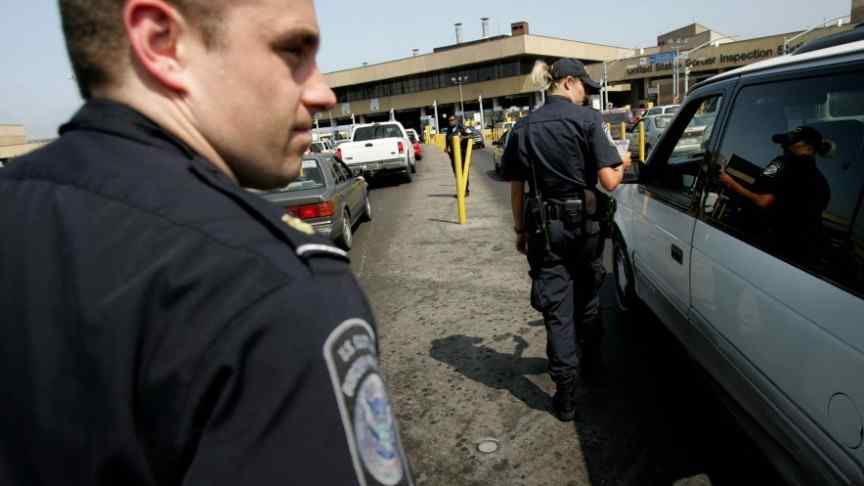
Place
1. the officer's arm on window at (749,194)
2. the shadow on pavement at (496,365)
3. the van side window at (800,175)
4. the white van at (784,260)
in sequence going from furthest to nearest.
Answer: the shadow on pavement at (496,365) → the officer's arm on window at (749,194) → the van side window at (800,175) → the white van at (784,260)

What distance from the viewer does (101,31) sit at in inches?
31.4

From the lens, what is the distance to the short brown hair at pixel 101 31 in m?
0.78

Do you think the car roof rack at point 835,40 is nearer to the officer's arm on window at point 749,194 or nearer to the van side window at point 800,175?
the van side window at point 800,175

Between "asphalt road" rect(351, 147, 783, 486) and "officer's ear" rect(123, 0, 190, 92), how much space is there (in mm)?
2552

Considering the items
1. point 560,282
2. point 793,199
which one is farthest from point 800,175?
point 560,282

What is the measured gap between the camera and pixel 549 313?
335 cm

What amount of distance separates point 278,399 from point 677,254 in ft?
9.58

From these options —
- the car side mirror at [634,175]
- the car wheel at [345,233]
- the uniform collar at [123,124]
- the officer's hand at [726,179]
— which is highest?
the uniform collar at [123,124]

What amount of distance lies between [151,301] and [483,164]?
20.6 metres

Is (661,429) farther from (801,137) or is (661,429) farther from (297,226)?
(297,226)

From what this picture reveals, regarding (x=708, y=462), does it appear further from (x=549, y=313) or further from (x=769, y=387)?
(x=549, y=313)

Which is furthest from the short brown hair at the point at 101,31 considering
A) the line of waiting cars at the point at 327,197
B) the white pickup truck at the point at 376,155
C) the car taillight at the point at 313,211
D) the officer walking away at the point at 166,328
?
the white pickup truck at the point at 376,155

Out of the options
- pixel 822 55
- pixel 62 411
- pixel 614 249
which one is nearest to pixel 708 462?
pixel 822 55

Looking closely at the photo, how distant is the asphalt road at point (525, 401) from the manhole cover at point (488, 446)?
33 millimetres
